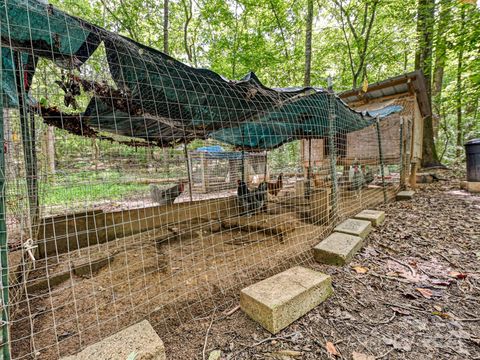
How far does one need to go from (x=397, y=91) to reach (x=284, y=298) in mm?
7205

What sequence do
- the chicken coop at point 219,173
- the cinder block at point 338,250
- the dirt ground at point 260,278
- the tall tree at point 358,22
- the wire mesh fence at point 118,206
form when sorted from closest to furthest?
the dirt ground at point 260,278, the wire mesh fence at point 118,206, the cinder block at point 338,250, the chicken coop at point 219,173, the tall tree at point 358,22

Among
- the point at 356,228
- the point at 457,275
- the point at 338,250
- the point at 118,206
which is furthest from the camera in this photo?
the point at 118,206

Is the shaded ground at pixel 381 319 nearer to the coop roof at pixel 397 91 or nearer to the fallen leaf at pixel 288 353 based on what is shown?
the fallen leaf at pixel 288 353

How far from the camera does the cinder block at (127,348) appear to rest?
1.01 metres

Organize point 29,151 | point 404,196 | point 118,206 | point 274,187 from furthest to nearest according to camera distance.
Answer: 1. point 274,187
2. point 118,206
3. point 404,196
4. point 29,151

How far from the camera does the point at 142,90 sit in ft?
7.53

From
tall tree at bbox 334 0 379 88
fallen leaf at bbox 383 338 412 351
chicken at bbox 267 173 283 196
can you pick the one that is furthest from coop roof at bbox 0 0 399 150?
tall tree at bbox 334 0 379 88

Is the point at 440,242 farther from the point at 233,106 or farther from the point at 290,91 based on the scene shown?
the point at 233,106

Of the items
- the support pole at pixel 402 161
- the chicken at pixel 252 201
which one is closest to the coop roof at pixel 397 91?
the support pole at pixel 402 161

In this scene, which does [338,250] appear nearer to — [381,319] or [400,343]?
[381,319]

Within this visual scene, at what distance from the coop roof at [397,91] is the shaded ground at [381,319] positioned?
4.93 metres

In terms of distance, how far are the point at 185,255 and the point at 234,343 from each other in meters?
1.69

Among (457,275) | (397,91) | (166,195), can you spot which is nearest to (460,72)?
(397,91)

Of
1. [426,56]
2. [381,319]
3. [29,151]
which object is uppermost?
[426,56]
